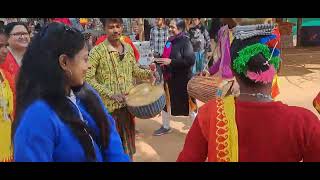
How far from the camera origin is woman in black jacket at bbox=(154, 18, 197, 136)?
5312 millimetres

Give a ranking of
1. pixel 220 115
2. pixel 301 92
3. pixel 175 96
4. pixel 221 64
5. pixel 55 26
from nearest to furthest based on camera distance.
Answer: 1. pixel 55 26
2. pixel 220 115
3. pixel 221 64
4. pixel 175 96
5. pixel 301 92

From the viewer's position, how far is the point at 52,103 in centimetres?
170

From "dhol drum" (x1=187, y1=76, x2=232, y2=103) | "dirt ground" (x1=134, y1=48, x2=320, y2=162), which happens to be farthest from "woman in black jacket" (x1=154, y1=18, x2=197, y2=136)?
"dhol drum" (x1=187, y1=76, x2=232, y2=103)

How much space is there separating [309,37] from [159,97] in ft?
31.8

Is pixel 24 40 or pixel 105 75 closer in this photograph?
pixel 24 40

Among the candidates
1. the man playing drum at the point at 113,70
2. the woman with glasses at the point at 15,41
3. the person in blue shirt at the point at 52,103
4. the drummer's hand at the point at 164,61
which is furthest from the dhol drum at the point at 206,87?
the person in blue shirt at the point at 52,103

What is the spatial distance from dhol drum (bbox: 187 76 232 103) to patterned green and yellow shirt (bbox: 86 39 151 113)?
92 centimetres

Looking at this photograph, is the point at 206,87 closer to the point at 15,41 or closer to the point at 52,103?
the point at 15,41

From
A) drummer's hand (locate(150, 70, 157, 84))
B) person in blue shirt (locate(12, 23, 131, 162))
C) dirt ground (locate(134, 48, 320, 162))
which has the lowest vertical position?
dirt ground (locate(134, 48, 320, 162))

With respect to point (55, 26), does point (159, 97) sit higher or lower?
lower

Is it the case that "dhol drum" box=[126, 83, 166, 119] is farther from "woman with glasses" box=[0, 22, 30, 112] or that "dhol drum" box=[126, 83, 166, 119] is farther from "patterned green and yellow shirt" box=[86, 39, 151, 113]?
"woman with glasses" box=[0, 22, 30, 112]

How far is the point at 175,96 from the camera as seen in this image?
18.4ft
